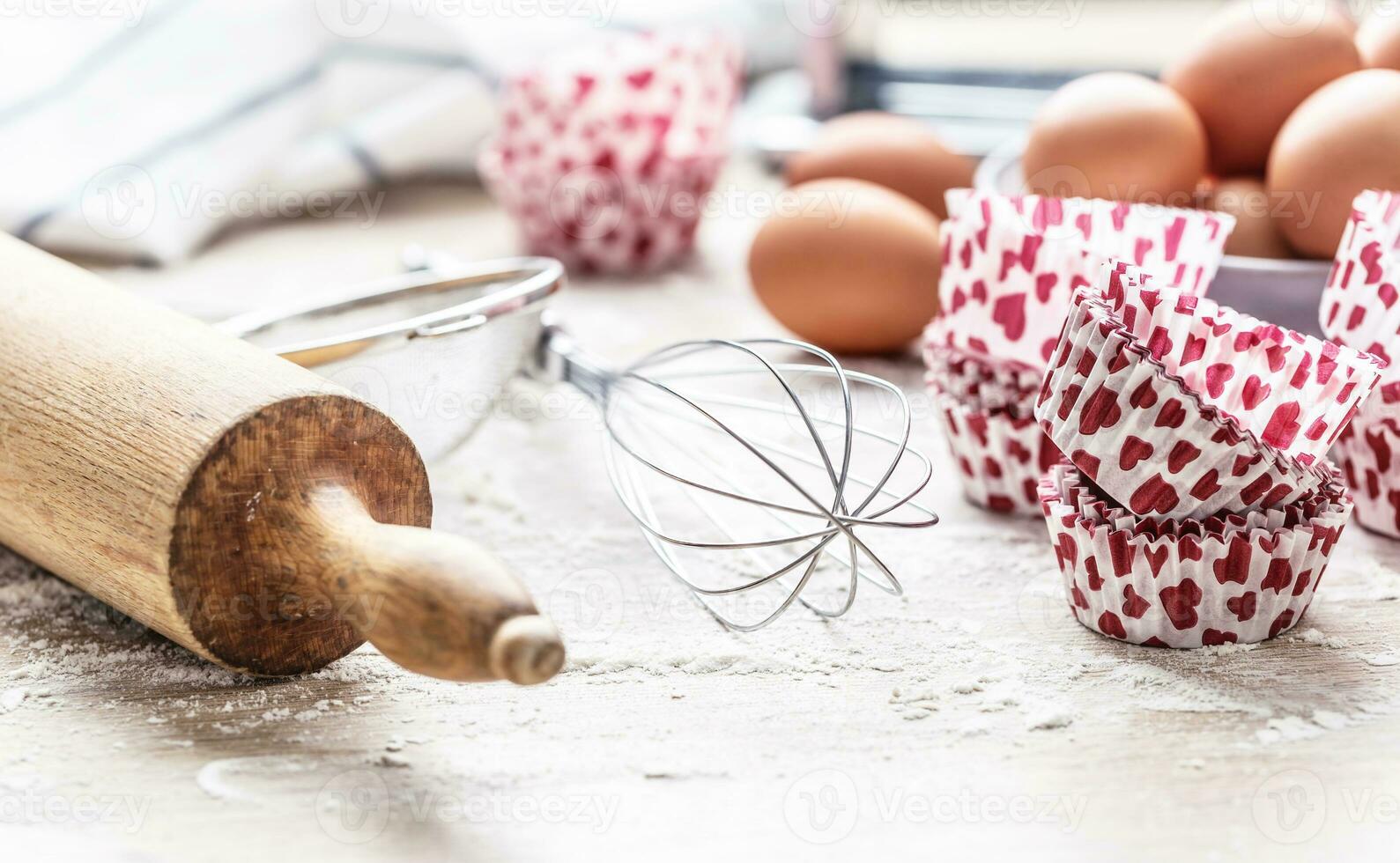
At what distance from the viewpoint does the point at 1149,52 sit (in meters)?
1.38

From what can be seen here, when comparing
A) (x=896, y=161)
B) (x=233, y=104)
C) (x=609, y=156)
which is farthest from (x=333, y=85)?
(x=896, y=161)

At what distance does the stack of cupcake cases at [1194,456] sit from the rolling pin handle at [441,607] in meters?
0.26

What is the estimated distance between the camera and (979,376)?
0.76 metres

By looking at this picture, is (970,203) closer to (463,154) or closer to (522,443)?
(522,443)

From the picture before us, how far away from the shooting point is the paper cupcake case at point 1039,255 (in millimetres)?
688

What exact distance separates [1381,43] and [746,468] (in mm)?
497

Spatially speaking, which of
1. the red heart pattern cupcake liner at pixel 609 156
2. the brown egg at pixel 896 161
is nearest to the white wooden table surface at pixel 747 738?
the brown egg at pixel 896 161

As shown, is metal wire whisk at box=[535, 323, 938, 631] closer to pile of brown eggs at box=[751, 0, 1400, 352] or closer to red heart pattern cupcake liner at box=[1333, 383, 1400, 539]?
pile of brown eggs at box=[751, 0, 1400, 352]

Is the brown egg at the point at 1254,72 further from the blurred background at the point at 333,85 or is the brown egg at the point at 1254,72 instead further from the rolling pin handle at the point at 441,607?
the rolling pin handle at the point at 441,607

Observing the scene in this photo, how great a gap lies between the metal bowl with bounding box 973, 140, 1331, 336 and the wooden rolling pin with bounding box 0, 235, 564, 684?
19.7 inches

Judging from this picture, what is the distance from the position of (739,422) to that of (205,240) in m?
0.68

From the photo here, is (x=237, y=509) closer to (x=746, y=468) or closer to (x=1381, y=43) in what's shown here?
(x=746, y=468)

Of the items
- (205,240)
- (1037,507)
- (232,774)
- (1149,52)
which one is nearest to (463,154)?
(205,240)

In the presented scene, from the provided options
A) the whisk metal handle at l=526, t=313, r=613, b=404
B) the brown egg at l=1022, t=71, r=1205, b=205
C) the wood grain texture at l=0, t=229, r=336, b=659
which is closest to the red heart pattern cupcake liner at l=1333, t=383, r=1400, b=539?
the brown egg at l=1022, t=71, r=1205, b=205
